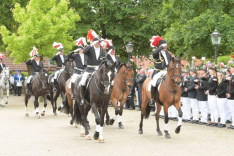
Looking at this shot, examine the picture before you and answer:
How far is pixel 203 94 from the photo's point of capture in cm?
1694

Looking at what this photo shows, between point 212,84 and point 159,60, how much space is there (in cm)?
342

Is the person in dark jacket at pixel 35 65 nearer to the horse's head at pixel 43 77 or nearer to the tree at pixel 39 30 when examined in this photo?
the horse's head at pixel 43 77

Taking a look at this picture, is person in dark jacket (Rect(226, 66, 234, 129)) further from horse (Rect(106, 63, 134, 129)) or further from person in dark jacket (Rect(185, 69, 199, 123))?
horse (Rect(106, 63, 134, 129))

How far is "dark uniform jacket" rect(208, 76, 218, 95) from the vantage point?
15889 mm

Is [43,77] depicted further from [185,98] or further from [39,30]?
[39,30]

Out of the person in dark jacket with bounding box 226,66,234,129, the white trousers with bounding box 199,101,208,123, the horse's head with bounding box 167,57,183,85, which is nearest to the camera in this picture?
the horse's head with bounding box 167,57,183,85

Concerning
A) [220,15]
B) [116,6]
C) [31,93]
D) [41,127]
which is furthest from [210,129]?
[116,6]

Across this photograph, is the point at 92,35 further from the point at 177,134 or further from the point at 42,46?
the point at 42,46

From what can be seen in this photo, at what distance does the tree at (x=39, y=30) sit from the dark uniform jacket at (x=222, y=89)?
54.3 feet

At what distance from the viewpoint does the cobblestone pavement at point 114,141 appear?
10.5 metres

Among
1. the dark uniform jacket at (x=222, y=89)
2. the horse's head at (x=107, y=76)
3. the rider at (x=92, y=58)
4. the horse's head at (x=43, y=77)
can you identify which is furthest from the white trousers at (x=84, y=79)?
the horse's head at (x=43, y=77)

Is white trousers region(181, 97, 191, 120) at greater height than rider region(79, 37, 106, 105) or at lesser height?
lesser

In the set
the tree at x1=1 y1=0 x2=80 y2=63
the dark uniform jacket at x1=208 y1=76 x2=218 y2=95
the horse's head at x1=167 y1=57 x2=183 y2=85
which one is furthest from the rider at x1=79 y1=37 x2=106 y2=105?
the tree at x1=1 y1=0 x2=80 y2=63

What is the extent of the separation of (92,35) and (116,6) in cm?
2273
